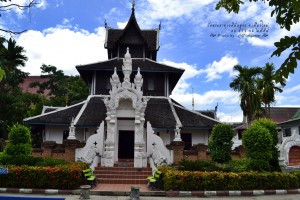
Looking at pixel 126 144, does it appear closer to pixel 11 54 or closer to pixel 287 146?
pixel 287 146

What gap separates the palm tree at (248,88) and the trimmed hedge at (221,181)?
59.3 feet

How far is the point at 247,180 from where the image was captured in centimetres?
1273

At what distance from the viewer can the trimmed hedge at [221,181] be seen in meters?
12.5

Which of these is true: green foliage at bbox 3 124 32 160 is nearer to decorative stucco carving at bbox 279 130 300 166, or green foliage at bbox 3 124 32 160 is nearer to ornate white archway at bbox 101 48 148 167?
ornate white archway at bbox 101 48 148 167

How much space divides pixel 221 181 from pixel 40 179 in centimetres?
790

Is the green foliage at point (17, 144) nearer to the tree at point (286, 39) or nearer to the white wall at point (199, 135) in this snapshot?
the white wall at point (199, 135)

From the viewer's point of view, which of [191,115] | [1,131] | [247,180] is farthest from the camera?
[1,131]

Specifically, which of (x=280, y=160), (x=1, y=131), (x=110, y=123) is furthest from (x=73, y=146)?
(x=1, y=131)

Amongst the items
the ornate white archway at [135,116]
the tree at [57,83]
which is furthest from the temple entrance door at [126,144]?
the tree at [57,83]

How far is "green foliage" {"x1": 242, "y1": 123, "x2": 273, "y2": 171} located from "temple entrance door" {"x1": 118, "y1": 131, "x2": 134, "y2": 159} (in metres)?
8.00

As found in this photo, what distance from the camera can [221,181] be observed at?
12578 millimetres

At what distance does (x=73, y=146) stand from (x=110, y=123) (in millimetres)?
2547

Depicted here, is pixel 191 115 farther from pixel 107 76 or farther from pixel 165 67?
pixel 107 76

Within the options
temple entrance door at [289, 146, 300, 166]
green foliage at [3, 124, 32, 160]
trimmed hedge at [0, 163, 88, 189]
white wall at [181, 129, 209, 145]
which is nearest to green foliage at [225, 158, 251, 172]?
temple entrance door at [289, 146, 300, 166]
